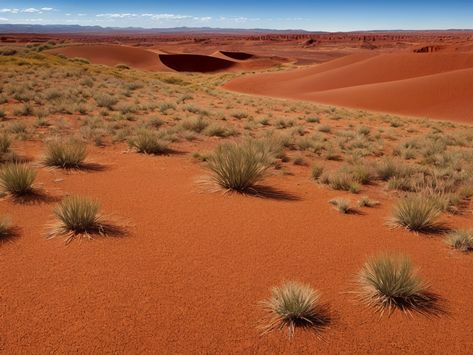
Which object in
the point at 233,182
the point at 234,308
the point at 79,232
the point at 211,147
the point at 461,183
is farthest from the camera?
the point at 211,147

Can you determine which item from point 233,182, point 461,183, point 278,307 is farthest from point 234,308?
point 461,183

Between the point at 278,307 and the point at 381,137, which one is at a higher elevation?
the point at 278,307

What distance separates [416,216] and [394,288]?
7.58 feet

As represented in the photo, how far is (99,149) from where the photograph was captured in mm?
10594

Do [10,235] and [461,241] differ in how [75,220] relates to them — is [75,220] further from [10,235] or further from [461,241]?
[461,241]

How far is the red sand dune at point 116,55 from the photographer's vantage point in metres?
64.9

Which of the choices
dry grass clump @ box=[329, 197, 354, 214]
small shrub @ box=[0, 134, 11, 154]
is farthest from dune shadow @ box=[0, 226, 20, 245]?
dry grass clump @ box=[329, 197, 354, 214]

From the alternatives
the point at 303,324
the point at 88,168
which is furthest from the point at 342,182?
the point at 88,168

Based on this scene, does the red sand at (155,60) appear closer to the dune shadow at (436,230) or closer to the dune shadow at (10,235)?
the dune shadow at (10,235)

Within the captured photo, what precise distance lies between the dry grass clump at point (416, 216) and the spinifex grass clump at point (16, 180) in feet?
19.3

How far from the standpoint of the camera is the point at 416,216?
6.14 meters

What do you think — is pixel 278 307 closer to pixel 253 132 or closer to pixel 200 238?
pixel 200 238

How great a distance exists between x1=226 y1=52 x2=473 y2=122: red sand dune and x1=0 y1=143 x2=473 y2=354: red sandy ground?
2259 cm

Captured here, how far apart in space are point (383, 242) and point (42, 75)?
2618 cm
